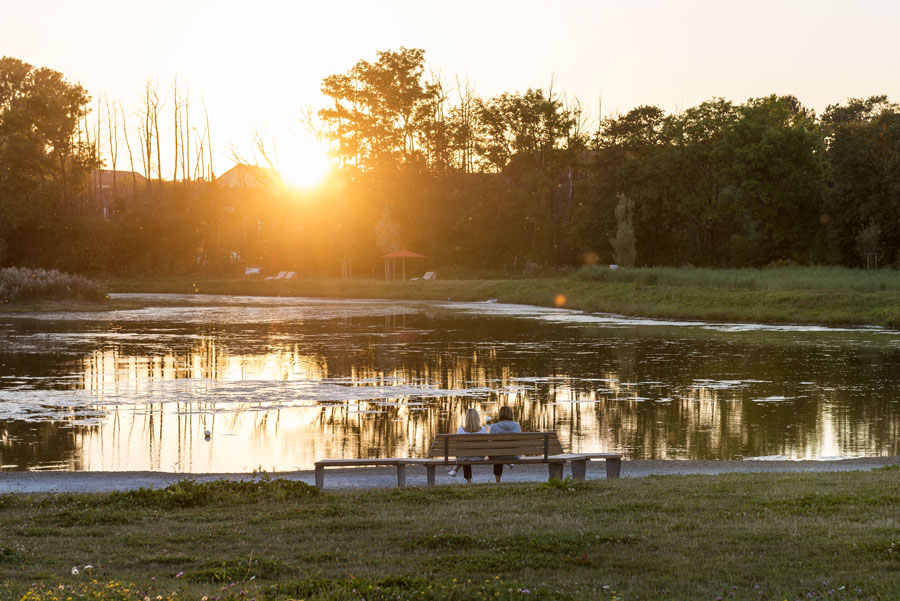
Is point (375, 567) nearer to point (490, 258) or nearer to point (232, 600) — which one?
point (232, 600)

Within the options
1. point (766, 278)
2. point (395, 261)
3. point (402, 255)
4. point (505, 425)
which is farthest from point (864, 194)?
point (505, 425)

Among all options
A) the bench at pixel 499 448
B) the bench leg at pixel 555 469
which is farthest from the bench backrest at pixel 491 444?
the bench leg at pixel 555 469

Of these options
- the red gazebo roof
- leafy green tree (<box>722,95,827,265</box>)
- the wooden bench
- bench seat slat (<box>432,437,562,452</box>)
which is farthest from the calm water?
the red gazebo roof

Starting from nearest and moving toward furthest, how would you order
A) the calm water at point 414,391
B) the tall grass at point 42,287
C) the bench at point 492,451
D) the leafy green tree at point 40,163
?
the bench at point 492,451 < the calm water at point 414,391 < the tall grass at point 42,287 < the leafy green tree at point 40,163

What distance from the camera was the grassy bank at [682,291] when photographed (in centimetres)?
4347

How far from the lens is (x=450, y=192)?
88000mm

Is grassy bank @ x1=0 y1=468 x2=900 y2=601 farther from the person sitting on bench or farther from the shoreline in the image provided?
the shoreline

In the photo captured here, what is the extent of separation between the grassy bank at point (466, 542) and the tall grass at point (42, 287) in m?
49.9

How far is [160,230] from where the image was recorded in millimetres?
88688

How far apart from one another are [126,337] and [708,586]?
109ft

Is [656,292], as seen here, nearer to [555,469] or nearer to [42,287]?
[42,287]

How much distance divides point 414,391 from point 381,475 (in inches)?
375

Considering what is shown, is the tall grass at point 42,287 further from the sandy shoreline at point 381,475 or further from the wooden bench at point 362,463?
the wooden bench at point 362,463

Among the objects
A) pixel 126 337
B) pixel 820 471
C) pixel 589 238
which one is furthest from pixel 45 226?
pixel 820 471
